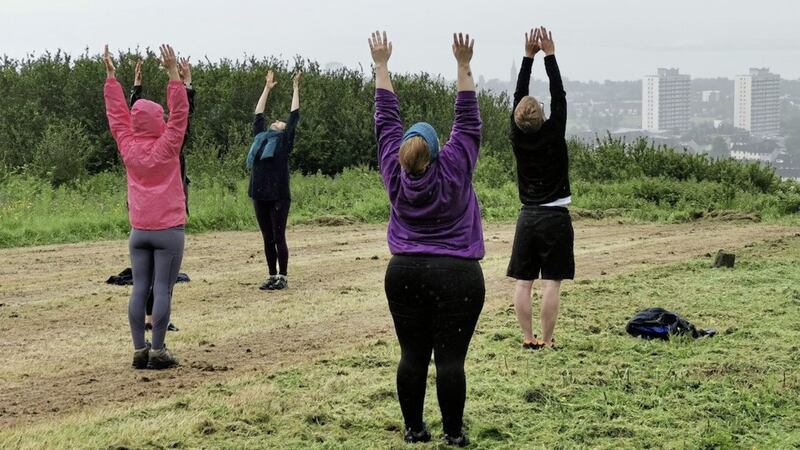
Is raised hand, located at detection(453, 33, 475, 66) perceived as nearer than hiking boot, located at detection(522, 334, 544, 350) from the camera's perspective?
Yes

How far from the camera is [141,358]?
8000 mm

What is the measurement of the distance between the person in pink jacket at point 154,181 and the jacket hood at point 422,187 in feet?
8.82

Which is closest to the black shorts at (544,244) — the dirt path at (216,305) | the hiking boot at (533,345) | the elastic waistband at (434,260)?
the hiking boot at (533,345)

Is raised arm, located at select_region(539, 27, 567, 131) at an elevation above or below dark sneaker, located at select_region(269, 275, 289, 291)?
above

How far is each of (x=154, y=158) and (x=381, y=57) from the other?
2.44 metres

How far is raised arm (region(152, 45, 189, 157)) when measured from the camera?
7.49 metres

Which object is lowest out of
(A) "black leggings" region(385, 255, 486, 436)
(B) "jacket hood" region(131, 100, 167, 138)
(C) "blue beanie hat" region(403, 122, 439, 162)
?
(A) "black leggings" region(385, 255, 486, 436)

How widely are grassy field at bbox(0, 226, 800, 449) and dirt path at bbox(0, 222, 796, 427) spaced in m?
0.26

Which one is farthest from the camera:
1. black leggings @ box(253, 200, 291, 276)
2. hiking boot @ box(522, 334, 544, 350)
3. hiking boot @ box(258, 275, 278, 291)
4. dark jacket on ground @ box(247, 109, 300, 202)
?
hiking boot @ box(258, 275, 278, 291)

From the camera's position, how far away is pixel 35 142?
27.4 metres

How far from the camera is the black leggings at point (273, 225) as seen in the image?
11508 millimetres

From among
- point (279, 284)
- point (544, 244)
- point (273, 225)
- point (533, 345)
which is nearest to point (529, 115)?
point (544, 244)

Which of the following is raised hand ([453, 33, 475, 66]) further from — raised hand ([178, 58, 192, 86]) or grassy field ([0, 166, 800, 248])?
grassy field ([0, 166, 800, 248])

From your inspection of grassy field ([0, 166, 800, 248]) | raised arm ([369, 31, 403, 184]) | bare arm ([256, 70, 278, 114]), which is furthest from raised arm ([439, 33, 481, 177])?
grassy field ([0, 166, 800, 248])
